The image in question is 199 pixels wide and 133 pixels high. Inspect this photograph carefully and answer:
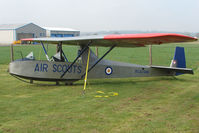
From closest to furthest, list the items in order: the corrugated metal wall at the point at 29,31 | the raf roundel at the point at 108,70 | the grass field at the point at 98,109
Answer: the grass field at the point at 98,109
the raf roundel at the point at 108,70
the corrugated metal wall at the point at 29,31

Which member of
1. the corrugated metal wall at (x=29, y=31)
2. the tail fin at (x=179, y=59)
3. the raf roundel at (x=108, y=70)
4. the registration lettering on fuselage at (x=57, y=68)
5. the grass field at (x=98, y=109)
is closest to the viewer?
the grass field at (x=98, y=109)

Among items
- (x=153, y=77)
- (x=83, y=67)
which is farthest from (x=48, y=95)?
(x=153, y=77)

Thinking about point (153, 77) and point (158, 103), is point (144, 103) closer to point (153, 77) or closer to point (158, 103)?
point (158, 103)

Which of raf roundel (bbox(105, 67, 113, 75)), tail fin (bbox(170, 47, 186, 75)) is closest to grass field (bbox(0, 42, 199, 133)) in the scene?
raf roundel (bbox(105, 67, 113, 75))

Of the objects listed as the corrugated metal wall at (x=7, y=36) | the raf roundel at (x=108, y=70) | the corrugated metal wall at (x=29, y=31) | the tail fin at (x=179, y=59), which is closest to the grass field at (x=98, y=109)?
the raf roundel at (x=108, y=70)

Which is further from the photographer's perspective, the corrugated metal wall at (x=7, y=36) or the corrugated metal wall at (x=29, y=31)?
the corrugated metal wall at (x=29, y=31)

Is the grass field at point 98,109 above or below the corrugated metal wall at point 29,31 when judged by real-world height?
below

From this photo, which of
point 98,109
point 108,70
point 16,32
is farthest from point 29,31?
point 98,109

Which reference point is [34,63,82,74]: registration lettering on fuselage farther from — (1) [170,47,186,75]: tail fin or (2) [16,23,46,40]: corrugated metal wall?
(2) [16,23,46,40]: corrugated metal wall

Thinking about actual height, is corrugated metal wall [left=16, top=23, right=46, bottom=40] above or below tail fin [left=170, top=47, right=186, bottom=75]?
above

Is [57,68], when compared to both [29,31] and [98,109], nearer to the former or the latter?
[98,109]

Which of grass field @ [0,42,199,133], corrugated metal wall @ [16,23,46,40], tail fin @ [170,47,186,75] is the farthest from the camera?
corrugated metal wall @ [16,23,46,40]

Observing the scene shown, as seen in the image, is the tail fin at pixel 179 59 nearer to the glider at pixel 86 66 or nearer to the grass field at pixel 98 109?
the glider at pixel 86 66

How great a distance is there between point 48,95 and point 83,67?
8.54 ft
